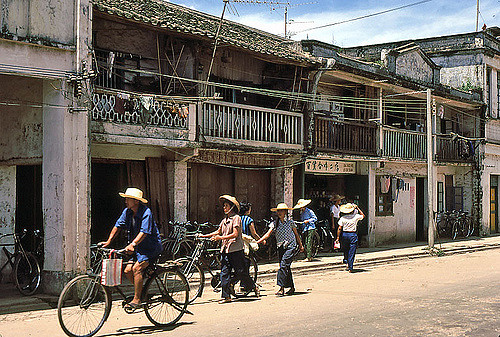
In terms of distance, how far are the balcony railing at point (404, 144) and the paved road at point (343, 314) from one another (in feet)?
31.2

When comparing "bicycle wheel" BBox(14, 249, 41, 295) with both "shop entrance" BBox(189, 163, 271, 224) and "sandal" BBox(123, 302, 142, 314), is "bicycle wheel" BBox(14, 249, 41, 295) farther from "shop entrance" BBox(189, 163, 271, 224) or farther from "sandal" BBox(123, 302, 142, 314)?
"shop entrance" BBox(189, 163, 271, 224)

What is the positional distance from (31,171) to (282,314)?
23.2ft

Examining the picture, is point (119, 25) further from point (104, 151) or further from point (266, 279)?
point (266, 279)

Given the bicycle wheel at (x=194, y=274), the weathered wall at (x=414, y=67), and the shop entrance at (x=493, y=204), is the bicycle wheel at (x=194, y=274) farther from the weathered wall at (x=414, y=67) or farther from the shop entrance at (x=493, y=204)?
the shop entrance at (x=493, y=204)

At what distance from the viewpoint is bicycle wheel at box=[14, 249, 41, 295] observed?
11133 millimetres

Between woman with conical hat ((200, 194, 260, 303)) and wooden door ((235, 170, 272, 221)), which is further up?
wooden door ((235, 170, 272, 221))

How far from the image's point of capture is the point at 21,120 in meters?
12.8

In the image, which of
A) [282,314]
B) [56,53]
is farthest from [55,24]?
[282,314]

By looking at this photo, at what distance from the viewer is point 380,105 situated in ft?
72.0

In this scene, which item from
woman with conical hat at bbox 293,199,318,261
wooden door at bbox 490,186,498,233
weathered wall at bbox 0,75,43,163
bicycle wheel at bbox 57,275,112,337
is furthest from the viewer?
wooden door at bbox 490,186,498,233

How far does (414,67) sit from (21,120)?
1718 cm

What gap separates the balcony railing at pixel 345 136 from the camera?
1933cm

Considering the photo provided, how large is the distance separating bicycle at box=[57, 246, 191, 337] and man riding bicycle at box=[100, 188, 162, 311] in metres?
0.12

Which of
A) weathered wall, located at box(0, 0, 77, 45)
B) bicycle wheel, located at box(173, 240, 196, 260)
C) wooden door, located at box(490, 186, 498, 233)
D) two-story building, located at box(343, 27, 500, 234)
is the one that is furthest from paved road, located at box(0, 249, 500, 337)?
wooden door, located at box(490, 186, 498, 233)
